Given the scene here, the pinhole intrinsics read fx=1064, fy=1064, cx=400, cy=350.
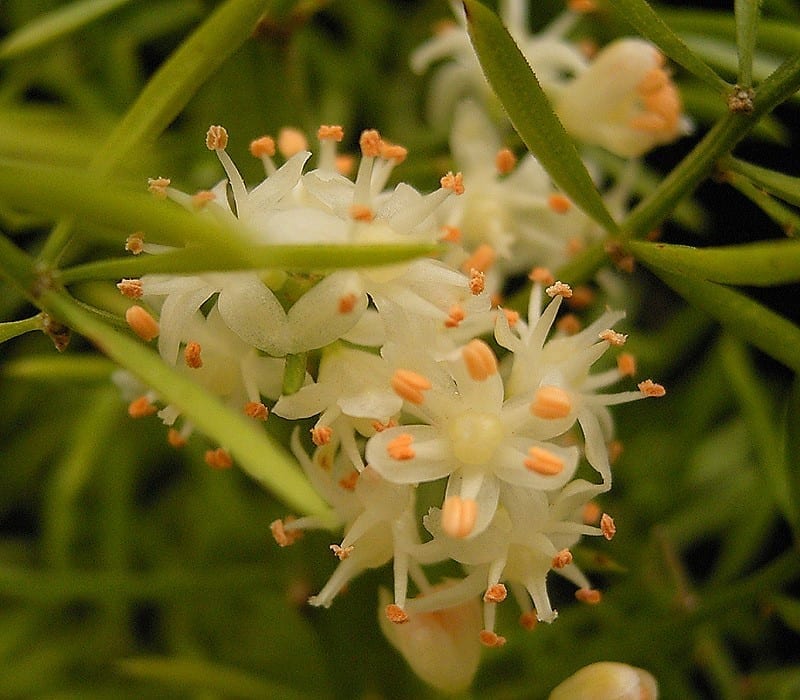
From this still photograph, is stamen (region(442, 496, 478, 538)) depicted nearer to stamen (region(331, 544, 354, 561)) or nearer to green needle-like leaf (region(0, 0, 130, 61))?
stamen (region(331, 544, 354, 561))

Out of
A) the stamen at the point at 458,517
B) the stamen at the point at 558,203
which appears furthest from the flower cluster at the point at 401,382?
the stamen at the point at 558,203

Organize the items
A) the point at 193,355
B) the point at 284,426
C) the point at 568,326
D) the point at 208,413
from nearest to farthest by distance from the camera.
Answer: the point at 208,413 → the point at 193,355 → the point at 568,326 → the point at 284,426

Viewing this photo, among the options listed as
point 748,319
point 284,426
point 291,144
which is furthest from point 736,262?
point 284,426

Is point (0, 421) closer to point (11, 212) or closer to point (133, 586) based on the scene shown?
point (133, 586)

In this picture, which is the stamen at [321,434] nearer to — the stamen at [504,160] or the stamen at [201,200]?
the stamen at [201,200]

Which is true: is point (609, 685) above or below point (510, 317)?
below

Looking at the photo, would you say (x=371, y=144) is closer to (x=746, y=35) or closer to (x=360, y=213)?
(x=360, y=213)
